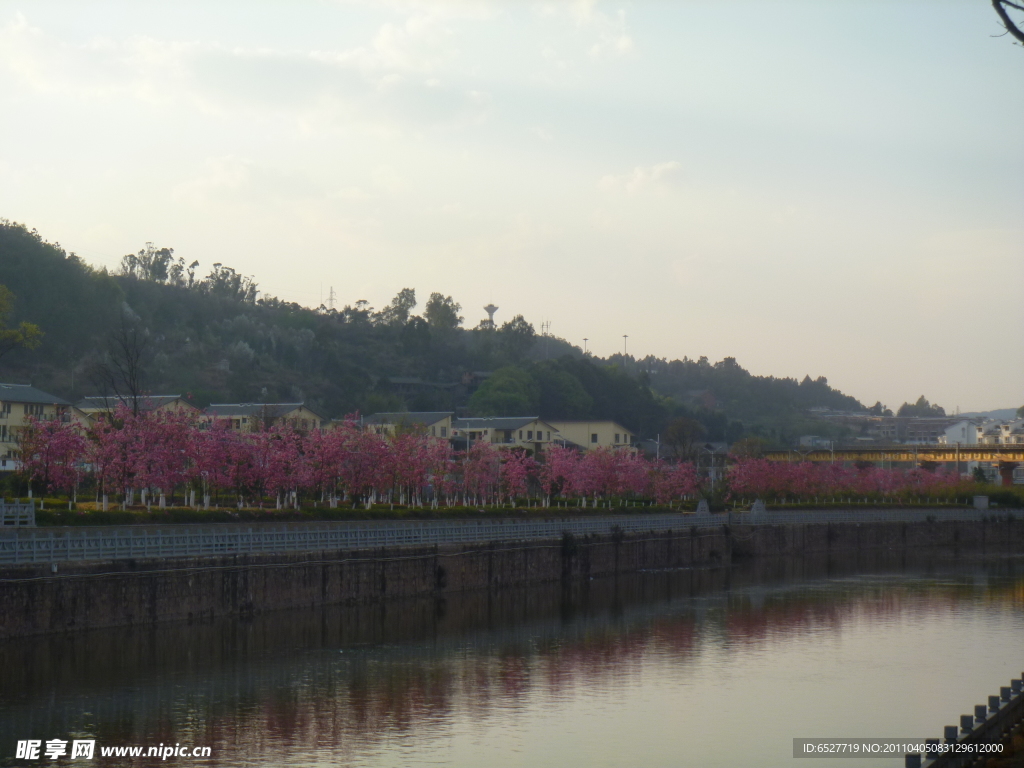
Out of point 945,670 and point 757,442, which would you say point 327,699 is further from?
point 757,442

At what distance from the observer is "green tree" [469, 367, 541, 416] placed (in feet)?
484

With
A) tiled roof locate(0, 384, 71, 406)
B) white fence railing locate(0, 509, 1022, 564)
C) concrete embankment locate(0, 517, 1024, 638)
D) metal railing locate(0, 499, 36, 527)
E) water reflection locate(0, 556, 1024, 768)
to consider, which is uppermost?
tiled roof locate(0, 384, 71, 406)

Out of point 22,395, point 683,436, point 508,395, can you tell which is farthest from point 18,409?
point 683,436

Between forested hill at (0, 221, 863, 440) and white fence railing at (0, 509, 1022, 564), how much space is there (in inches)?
2817

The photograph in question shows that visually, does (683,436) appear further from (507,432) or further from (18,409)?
(18,409)

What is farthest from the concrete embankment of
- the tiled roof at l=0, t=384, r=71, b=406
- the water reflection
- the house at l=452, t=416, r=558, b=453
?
the tiled roof at l=0, t=384, r=71, b=406

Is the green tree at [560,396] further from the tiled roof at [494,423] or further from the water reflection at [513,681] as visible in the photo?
the water reflection at [513,681]

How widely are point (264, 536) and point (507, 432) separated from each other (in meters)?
80.8

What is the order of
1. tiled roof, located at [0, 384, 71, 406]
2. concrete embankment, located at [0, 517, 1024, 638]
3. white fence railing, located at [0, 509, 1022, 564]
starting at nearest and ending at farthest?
concrete embankment, located at [0, 517, 1024, 638] → white fence railing, located at [0, 509, 1022, 564] → tiled roof, located at [0, 384, 71, 406]

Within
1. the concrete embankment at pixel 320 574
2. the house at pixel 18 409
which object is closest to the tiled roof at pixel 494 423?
the concrete embankment at pixel 320 574

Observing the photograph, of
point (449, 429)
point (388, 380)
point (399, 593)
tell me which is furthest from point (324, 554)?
point (388, 380)

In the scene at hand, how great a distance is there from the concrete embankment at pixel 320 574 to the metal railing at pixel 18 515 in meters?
5.76

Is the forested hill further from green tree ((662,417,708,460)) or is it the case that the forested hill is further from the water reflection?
the water reflection

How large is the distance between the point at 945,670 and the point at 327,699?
67.9ft
